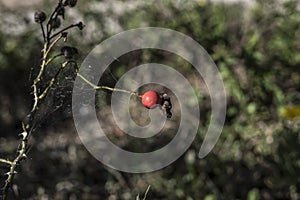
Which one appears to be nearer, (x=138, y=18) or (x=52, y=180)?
(x=52, y=180)

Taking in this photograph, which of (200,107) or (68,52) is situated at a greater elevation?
(200,107)

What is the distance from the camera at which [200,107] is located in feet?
9.21

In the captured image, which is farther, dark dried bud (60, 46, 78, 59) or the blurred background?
the blurred background

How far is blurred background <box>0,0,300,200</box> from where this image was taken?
8.07ft

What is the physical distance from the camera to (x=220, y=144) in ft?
8.67

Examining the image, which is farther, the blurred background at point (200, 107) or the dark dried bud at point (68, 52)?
the blurred background at point (200, 107)

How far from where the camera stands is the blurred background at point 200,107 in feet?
8.07

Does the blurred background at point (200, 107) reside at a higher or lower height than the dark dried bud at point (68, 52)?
higher

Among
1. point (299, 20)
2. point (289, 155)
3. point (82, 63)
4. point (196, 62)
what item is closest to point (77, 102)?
point (82, 63)

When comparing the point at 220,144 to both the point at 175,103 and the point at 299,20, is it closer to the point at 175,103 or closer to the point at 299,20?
the point at 175,103

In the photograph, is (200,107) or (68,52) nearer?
(68,52)

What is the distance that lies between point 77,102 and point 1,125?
5.98ft

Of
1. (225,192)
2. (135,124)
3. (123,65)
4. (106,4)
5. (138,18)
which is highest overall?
(106,4)

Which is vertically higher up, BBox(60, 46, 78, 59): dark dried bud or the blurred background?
the blurred background
